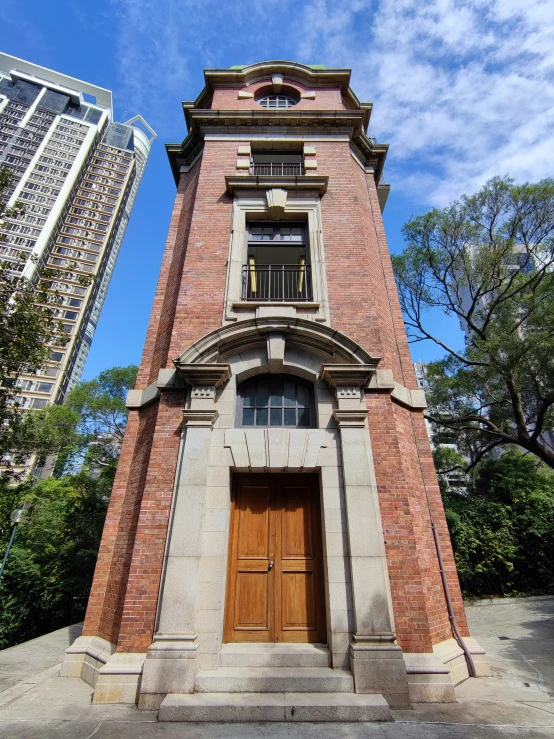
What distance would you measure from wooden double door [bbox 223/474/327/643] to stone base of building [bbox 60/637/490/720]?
0.58 m

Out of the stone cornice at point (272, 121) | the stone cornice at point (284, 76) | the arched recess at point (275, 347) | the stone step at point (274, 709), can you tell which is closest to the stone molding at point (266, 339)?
the arched recess at point (275, 347)

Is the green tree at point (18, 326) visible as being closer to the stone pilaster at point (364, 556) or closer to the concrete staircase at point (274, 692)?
the stone pilaster at point (364, 556)

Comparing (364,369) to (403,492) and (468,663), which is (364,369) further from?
(468,663)

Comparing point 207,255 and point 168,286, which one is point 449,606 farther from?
point 168,286

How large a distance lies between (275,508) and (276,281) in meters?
4.72

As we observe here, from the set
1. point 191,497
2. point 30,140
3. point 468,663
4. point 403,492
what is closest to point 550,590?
point 468,663

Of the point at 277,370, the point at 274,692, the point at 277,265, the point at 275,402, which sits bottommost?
the point at 274,692

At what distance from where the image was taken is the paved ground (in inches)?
142

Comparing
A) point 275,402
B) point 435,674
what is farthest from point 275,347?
point 435,674

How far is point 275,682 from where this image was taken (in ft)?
14.3

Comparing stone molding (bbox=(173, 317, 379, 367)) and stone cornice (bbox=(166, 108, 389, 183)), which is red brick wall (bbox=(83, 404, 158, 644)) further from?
stone cornice (bbox=(166, 108, 389, 183))

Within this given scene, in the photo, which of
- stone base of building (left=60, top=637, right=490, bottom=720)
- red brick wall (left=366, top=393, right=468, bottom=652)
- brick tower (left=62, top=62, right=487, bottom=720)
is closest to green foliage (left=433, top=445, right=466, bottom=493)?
red brick wall (left=366, top=393, right=468, bottom=652)

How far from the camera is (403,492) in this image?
555cm

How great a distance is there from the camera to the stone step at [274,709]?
3.97 metres
